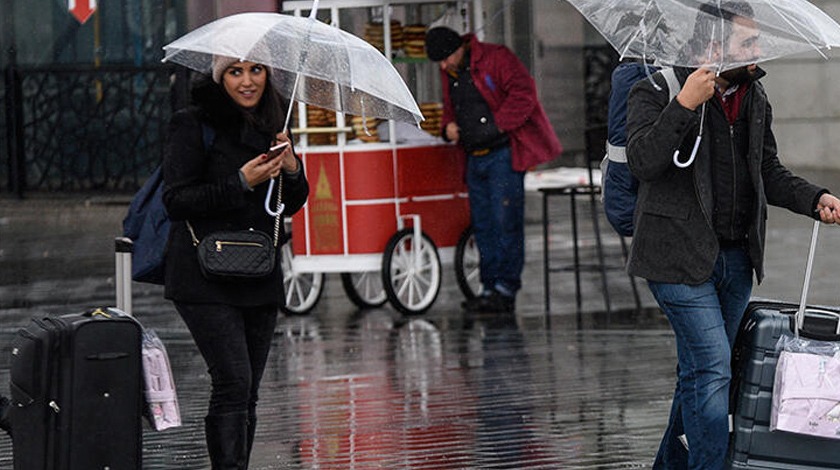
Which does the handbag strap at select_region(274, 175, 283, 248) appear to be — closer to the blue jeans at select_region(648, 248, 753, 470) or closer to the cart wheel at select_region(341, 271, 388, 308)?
the blue jeans at select_region(648, 248, 753, 470)

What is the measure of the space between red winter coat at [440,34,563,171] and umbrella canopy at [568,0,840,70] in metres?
5.78

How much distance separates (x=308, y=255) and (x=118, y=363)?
601cm

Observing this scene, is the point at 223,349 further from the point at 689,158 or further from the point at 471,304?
the point at 471,304

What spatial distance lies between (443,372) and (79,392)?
4185 mm

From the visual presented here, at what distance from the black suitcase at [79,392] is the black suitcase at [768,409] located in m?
1.97

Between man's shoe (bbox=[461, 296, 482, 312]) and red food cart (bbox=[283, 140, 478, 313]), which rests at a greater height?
red food cart (bbox=[283, 140, 478, 313])

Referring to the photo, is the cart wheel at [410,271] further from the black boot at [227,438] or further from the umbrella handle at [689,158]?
the umbrella handle at [689,158]

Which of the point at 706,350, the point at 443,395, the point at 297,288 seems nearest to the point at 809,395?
the point at 706,350

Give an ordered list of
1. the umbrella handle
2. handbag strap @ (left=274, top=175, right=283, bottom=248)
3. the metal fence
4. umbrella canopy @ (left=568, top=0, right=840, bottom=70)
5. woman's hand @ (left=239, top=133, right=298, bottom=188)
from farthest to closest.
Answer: the metal fence
handbag strap @ (left=274, top=175, right=283, bottom=248)
woman's hand @ (left=239, top=133, right=298, bottom=188)
the umbrella handle
umbrella canopy @ (left=568, top=0, right=840, bottom=70)

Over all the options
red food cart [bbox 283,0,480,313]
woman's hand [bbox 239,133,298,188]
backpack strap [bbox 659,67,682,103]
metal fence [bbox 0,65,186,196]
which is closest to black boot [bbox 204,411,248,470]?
woman's hand [bbox 239,133,298,188]

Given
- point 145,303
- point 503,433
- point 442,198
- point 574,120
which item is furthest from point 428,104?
point 574,120

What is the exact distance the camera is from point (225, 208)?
6184mm

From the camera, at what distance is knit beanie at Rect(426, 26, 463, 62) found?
11.4m

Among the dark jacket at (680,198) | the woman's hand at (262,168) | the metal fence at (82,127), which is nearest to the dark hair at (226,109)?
the woman's hand at (262,168)
